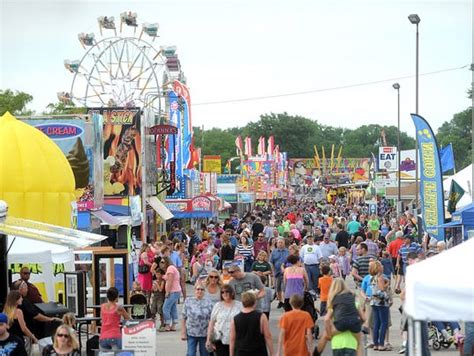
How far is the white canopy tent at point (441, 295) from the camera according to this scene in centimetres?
834

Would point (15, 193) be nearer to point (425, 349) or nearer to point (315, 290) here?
point (315, 290)

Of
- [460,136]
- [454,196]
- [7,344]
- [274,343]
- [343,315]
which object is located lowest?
[274,343]

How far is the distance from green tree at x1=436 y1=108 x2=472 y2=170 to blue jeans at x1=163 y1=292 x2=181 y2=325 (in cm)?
10827

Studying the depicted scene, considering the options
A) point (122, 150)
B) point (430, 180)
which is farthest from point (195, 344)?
point (122, 150)

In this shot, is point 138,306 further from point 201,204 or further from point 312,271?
point 201,204

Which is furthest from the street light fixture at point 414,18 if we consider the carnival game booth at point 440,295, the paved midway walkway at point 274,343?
the carnival game booth at point 440,295

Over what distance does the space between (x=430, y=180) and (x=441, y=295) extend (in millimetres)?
18616

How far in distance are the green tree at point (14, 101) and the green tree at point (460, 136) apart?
52.4 meters

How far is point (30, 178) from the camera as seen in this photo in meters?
24.6

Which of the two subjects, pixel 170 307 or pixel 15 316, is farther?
pixel 170 307

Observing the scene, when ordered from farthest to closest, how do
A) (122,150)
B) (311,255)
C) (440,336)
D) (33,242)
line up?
(122,150) → (311,255) → (33,242) → (440,336)

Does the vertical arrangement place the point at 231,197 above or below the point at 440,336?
above

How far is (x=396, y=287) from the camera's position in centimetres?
2688

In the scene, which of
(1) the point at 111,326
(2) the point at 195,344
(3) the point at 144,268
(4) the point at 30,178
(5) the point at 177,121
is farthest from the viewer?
(5) the point at 177,121
